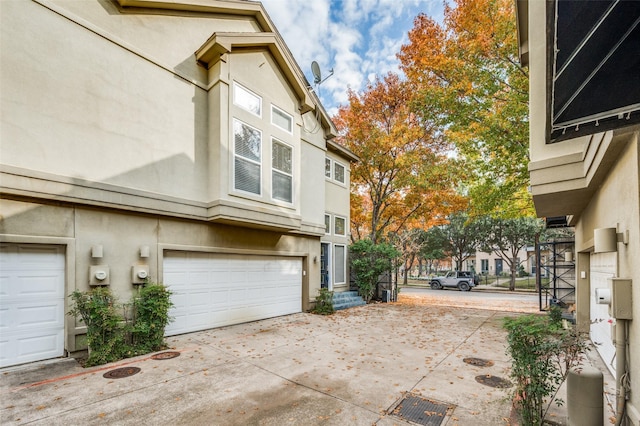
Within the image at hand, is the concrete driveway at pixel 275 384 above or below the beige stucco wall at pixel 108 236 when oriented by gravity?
below

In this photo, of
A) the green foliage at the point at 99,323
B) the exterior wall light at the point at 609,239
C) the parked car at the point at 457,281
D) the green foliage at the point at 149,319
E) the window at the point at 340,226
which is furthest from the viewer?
→ the parked car at the point at 457,281

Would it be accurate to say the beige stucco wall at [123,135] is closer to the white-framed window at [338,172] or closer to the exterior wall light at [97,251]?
the exterior wall light at [97,251]

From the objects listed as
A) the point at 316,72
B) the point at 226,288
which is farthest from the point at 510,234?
the point at 226,288

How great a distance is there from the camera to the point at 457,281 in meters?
25.2

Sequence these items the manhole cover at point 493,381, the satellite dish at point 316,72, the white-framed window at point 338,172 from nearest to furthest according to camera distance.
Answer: the manhole cover at point 493,381 < the satellite dish at point 316,72 < the white-framed window at point 338,172

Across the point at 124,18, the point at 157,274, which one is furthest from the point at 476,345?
the point at 124,18

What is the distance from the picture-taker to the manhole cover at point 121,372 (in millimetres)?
5215

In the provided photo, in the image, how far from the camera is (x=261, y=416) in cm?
397

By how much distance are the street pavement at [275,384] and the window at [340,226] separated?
268 inches

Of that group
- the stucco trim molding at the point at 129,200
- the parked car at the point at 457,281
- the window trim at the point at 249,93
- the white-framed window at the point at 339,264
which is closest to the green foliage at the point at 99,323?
the stucco trim molding at the point at 129,200

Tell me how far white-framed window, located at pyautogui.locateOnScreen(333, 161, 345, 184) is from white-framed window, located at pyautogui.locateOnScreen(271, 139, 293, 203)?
179 inches

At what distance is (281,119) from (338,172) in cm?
530

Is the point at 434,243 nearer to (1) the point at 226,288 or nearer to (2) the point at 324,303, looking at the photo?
(2) the point at 324,303

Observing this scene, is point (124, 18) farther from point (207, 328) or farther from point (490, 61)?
point (490, 61)
